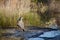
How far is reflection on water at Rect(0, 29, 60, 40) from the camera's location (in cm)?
209

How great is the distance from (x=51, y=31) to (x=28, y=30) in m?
0.29

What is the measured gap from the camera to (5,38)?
82.7 inches

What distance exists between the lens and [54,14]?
2.14 meters

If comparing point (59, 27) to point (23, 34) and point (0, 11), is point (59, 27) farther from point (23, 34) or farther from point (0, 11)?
point (0, 11)

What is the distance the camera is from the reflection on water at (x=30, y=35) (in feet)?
6.86

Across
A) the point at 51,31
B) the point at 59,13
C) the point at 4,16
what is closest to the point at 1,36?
the point at 4,16

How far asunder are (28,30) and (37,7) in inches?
12.3

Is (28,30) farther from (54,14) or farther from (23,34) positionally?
(54,14)

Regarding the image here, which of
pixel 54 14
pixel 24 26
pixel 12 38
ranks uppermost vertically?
pixel 54 14

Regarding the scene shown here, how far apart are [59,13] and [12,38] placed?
0.66 meters

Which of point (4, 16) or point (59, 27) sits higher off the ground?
point (4, 16)

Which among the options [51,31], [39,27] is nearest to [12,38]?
[39,27]

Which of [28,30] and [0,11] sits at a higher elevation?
[0,11]

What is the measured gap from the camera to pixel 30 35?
212 centimetres
